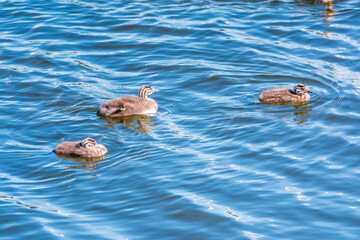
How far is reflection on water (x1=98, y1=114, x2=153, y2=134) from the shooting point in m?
12.6

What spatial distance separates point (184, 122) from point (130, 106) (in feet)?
4.62

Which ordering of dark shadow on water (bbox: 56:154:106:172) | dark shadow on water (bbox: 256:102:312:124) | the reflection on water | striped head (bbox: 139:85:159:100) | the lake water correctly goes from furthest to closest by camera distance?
striped head (bbox: 139:85:159:100), the reflection on water, dark shadow on water (bbox: 256:102:312:124), dark shadow on water (bbox: 56:154:106:172), the lake water

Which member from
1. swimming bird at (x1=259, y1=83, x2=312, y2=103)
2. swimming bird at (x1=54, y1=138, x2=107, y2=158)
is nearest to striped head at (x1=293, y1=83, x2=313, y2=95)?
swimming bird at (x1=259, y1=83, x2=312, y2=103)

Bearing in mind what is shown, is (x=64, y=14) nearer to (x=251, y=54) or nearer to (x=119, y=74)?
(x=119, y=74)

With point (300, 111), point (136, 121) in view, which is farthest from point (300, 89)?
point (136, 121)

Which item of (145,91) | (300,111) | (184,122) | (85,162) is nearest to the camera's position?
(85,162)

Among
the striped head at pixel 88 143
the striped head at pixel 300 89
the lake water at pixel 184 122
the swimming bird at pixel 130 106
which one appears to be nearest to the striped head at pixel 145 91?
the swimming bird at pixel 130 106

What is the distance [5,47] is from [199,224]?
10.8 metres

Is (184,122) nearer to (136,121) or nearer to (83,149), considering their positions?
(136,121)

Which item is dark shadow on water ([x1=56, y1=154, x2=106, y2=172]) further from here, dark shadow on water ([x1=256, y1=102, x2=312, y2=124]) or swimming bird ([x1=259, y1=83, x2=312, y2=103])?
dark shadow on water ([x1=256, y1=102, x2=312, y2=124])

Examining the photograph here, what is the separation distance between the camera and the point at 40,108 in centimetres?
1348

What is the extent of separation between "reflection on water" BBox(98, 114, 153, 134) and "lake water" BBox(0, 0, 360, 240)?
6 cm

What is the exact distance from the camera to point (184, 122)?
12.4 metres

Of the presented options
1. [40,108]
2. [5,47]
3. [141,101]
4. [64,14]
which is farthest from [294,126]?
[64,14]
